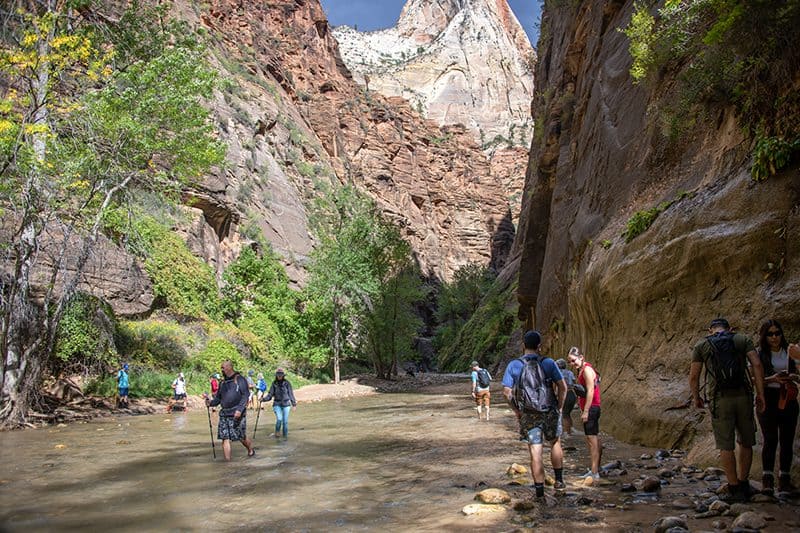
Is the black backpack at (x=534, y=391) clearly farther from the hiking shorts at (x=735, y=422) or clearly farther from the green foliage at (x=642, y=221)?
the green foliage at (x=642, y=221)

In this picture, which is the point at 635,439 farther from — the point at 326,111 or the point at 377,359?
the point at 326,111

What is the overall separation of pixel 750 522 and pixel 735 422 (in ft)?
4.06

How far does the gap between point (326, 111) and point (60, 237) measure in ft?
174

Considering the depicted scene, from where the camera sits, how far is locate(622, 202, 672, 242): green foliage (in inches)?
431

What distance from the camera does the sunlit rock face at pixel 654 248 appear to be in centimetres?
773

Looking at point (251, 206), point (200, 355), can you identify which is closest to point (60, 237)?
point (200, 355)

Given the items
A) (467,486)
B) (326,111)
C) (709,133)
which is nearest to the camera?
(467,486)

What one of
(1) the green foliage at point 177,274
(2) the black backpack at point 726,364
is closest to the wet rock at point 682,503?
(2) the black backpack at point 726,364

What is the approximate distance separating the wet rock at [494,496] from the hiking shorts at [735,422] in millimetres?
2200

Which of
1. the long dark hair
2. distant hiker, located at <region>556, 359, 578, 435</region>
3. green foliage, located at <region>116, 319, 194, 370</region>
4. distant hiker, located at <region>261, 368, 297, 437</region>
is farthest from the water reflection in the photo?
green foliage, located at <region>116, 319, 194, 370</region>

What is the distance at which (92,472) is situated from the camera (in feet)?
28.8

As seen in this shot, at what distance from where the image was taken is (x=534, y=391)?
640 centimetres

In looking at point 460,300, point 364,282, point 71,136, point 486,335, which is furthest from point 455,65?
point 71,136

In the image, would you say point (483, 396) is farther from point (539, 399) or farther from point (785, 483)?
point (785, 483)
